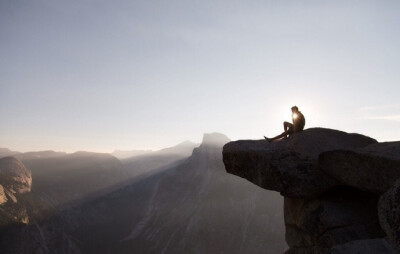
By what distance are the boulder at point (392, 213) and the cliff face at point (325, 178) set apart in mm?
1447

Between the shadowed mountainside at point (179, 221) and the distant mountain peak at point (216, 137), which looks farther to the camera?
the distant mountain peak at point (216, 137)

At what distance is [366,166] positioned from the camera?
9.98 meters

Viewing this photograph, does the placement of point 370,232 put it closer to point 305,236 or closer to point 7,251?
point 305,236

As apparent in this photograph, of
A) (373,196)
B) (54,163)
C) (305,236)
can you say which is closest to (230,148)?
(305,236)

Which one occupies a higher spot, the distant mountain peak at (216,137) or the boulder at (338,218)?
the distant mountain peak at (216,137)

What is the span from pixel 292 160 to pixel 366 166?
2.97 metres

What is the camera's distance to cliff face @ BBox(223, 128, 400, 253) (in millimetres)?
9914

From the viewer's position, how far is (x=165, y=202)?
106 m

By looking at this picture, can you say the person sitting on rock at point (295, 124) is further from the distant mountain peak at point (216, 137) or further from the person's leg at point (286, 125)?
the distant mountain peak at point (216, 137)

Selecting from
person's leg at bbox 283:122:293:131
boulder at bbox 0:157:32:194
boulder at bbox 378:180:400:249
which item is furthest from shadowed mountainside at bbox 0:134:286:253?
boulder at bbox 378:180:400:249

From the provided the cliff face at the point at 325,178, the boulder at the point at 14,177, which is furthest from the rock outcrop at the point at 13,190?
the cliff face at the point at 325,178

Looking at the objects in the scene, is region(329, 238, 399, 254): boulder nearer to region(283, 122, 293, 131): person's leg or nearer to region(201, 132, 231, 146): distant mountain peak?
region(283, 122, 293, 131): person's leg

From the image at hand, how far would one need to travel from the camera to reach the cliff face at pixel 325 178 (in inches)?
390

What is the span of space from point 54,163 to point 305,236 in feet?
474
